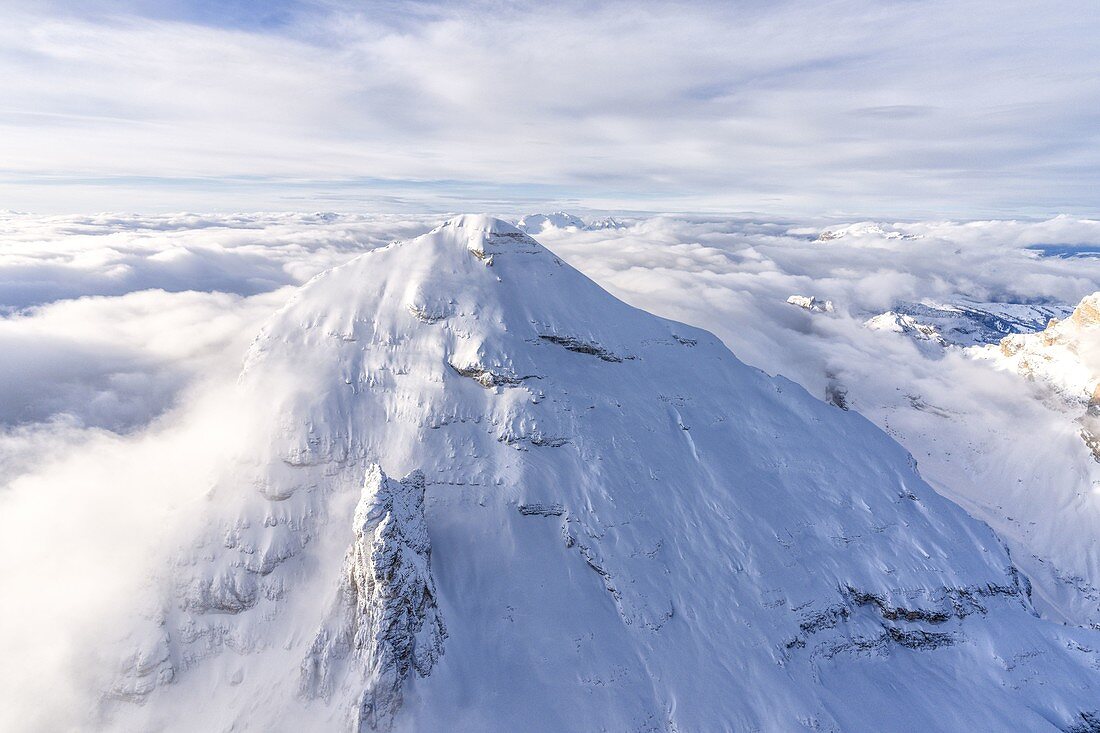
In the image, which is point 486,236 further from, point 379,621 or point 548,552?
point 379,621

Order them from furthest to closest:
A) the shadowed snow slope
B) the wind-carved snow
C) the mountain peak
→ the mountain peak
the shadowed snow slope
the wind-carved snow

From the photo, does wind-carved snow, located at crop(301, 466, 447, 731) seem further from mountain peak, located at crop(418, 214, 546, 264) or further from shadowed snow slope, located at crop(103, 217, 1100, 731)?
mountain peak, located at crop(418, 214, 546, 264)

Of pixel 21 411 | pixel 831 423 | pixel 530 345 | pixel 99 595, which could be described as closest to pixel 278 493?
pixel 99 595

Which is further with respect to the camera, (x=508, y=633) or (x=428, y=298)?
(x=428, y=298)

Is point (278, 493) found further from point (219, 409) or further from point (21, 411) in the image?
point (21, 411)

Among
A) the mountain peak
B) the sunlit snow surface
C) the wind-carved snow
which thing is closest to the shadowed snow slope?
the wind-carved snow

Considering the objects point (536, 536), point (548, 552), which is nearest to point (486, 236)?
point (536, 536)
